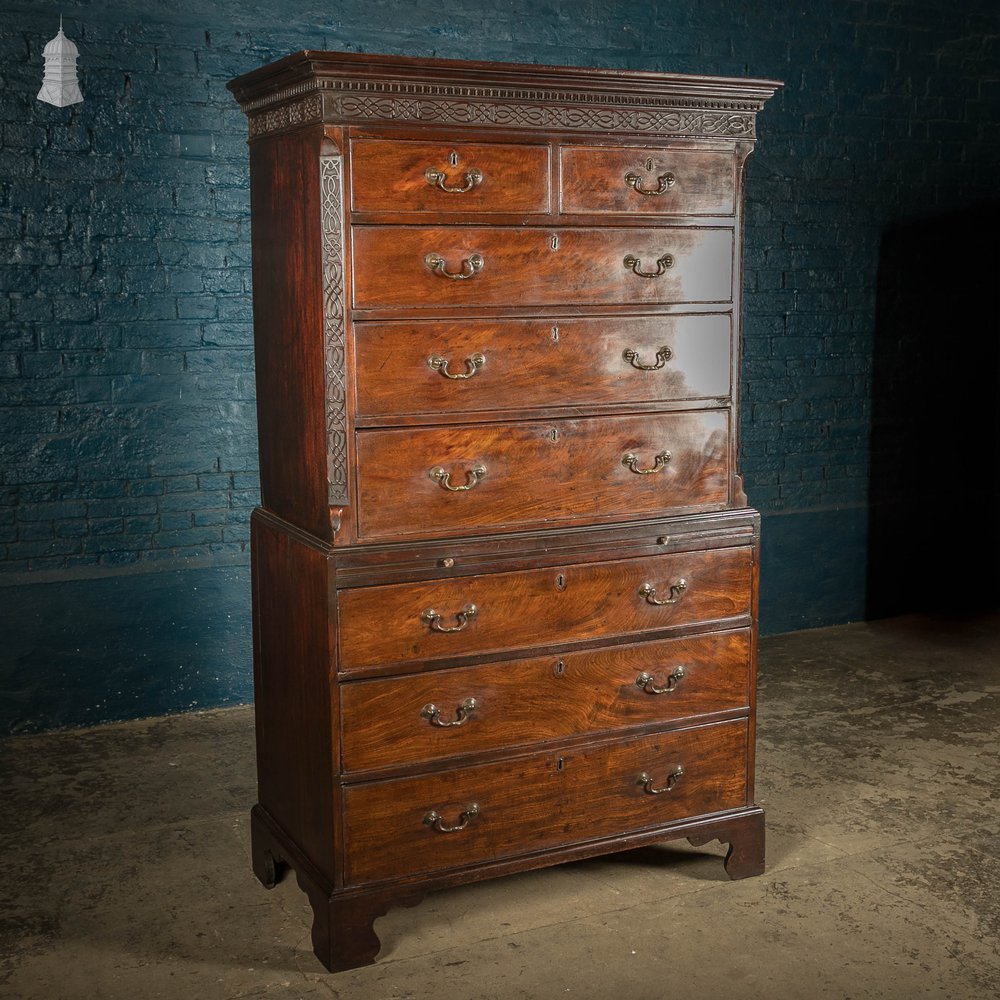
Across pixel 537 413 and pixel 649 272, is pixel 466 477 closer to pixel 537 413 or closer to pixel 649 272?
pixel 537 413

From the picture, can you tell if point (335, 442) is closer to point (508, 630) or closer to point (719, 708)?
point (508, 630)

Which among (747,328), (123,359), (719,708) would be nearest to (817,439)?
(747,328)

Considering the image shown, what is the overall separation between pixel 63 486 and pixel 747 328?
2919 mm

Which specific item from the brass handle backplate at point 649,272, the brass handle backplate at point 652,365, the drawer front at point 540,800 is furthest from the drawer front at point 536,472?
the drawer front at point 540,800

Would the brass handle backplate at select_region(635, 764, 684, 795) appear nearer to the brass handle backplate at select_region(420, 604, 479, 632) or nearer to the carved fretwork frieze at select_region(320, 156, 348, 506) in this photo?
the brass handle backplate at select_region(420, 604, 479, 632)

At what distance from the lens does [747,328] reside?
5.61 m

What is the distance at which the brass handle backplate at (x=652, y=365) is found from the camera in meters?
3.15

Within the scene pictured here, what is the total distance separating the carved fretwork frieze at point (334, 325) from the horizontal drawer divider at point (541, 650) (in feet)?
1.29

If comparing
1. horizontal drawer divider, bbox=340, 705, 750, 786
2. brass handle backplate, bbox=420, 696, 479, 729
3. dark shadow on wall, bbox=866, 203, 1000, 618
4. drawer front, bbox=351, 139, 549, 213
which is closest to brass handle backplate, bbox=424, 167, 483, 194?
drawer front, bbox=351, 139, 549, 213

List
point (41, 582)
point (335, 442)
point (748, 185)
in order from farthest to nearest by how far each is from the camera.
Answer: point (748, 185) < point (41, 582) < point (335, 442)

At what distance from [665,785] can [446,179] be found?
1.62 m

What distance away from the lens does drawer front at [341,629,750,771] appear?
2.97 m

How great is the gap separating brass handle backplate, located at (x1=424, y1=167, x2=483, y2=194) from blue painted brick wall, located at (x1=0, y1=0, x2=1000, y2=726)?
190cm

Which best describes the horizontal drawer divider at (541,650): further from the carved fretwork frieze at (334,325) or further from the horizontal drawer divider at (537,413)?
the horizontal drawer divider at (537,413)
